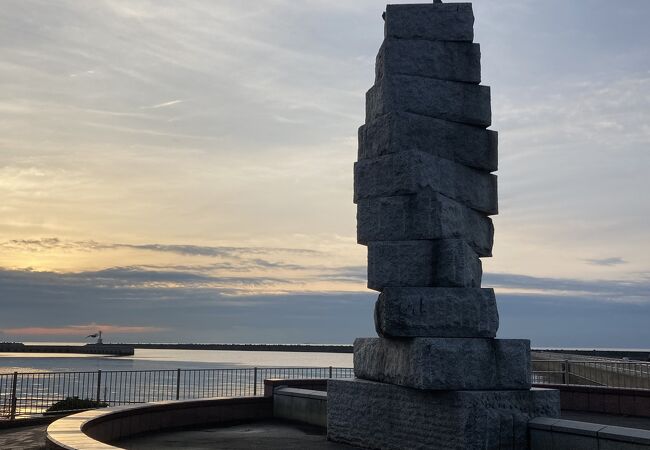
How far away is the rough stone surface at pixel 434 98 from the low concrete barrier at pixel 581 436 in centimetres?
416

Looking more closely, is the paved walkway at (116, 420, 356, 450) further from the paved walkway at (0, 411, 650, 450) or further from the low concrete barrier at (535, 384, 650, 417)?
the low concrete barrier at (535, 384, 650, 417)

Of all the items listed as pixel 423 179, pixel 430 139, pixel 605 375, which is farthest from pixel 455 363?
pixel 605 375

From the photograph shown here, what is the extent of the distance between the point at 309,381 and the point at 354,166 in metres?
7.28

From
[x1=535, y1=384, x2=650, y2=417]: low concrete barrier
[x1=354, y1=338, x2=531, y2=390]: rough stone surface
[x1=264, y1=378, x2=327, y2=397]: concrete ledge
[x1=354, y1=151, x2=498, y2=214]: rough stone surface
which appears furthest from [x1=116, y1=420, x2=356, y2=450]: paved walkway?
[x1=535, y1=384, x2=650, y2=417]: low concrete barrier

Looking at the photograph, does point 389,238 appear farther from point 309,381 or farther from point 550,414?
point 309,381

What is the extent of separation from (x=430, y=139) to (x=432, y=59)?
3.73 feet

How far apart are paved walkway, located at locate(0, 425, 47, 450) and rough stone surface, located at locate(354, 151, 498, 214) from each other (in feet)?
22.0

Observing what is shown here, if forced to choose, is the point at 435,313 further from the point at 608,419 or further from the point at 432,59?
the point at 608,419

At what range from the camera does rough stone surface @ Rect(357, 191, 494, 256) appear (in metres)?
9.42

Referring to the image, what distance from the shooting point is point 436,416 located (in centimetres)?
884

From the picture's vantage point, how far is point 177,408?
12.0 m

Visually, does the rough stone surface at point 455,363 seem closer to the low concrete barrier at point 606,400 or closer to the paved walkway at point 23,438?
the low concrete barrier at point 606,400

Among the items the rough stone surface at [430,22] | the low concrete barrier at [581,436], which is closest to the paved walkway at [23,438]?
the low concrete barrier at [581,436]

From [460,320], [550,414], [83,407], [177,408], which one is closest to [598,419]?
[550,414]
